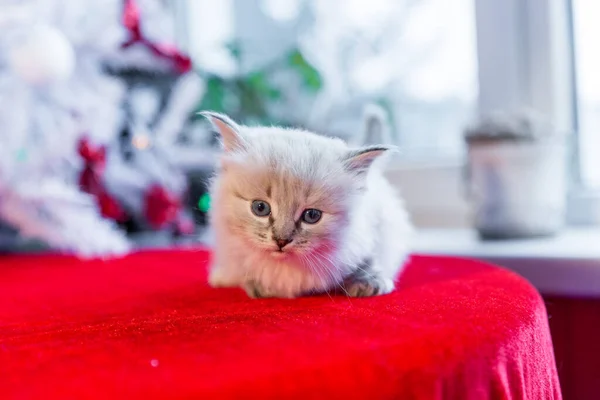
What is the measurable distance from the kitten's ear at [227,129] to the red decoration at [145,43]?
0.78 metres

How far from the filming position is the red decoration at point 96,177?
1401 mm

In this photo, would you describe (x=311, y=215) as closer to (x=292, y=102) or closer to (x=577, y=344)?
(x=577, y=344)

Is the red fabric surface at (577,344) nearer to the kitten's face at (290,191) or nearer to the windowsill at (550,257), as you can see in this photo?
the windowsill at (550,257)

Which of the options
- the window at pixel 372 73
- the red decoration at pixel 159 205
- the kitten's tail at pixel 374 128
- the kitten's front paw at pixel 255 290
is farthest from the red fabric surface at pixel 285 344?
the window at pixel 372 73

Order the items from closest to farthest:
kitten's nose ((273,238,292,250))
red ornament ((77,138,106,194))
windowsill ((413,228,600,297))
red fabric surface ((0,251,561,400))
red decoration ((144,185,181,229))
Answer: red fabric surface ((0,251,561,400))
kitten's nose ((273,238,292,250))
windowsill ((413,228,600,297))
red ornament ((77,138,106,194))
red decoration ((144,185,181,229))

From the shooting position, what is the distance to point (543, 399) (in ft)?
2.22

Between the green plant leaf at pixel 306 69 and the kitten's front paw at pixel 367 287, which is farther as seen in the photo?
the green plant leaf at pixel 306 69

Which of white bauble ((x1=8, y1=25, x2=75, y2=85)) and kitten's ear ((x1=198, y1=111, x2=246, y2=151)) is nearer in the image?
kitten's ear ((x1=198, y1=111, x2=246, y2=151))

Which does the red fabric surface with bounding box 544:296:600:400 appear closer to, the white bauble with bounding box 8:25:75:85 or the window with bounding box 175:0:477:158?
the window with bounding box 175:0:477:158

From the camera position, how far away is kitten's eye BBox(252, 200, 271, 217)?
809 millimetres

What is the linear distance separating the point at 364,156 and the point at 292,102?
1.15 meters

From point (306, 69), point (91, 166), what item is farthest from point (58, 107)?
point (306, 69)

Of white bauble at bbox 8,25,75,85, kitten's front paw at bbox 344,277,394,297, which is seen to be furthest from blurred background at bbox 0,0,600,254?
kitten's front paw at bbox 344,277,394,297

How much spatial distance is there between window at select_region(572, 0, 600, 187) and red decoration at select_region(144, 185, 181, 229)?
1.11m
